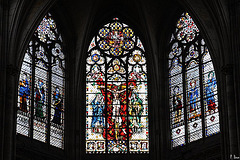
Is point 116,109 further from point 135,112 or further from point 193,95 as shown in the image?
point 193,95

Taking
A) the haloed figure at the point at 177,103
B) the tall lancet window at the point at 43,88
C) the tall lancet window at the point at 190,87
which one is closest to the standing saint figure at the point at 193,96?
the tall lancet window at the point at 190,87

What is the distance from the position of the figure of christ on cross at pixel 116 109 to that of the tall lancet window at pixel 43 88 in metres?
1.53

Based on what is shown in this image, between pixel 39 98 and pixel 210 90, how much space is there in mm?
5405

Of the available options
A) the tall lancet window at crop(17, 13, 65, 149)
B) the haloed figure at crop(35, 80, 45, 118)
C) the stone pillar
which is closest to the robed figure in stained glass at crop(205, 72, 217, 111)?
the stone pillar

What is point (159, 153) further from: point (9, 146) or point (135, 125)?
point (9, 146)

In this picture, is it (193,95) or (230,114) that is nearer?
(230,114)

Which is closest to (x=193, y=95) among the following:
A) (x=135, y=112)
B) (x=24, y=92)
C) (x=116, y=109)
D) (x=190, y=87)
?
(x=190, y=87)

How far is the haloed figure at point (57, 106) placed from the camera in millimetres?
28078

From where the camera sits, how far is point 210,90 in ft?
90.1

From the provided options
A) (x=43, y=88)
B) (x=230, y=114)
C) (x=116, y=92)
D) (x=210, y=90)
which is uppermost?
(x=116, y=92)

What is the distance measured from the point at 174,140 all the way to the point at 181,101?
1.30 m

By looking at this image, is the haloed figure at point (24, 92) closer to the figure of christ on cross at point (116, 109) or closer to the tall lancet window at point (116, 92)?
the tall lancet window at point (116, 92)

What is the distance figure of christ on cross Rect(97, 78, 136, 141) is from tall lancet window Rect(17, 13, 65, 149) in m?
1.53

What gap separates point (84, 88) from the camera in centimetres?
2909
